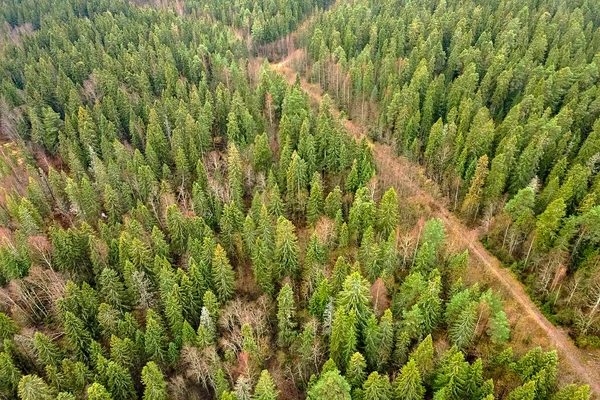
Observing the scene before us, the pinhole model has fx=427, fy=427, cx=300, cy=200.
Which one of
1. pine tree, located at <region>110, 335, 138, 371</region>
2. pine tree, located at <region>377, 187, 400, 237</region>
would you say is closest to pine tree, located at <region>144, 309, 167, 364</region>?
pine tree, located at <region>110, 335, 138, 371</region>

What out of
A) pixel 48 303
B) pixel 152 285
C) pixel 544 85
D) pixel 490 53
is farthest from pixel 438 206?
pixel 48 303

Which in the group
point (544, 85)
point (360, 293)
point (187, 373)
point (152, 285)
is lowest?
point (187, 373)

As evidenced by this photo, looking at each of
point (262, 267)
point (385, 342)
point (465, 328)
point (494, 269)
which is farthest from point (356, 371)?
point (494, 269)

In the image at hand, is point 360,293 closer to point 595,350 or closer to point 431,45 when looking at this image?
point 595,350

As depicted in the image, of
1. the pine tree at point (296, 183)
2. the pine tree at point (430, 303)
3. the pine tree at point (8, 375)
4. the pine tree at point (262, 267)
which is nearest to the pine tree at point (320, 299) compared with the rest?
the pine tree at point (262, 267)

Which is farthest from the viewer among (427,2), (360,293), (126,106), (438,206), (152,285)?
(427,2)
